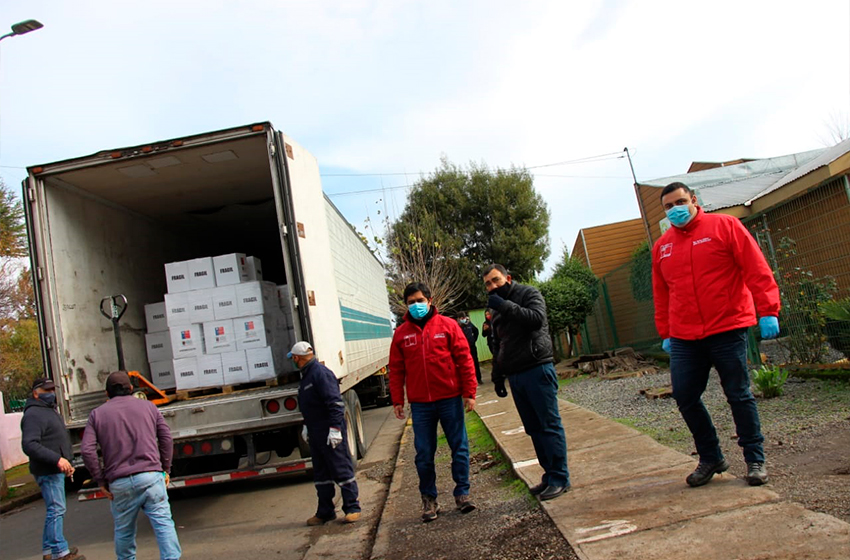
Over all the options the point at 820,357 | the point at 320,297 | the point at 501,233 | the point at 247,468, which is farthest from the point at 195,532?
the point at 501,233

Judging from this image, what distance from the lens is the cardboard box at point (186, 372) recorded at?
23.6 feet

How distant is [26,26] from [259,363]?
593 cm

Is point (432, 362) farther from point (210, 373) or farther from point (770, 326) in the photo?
point (210, 373)

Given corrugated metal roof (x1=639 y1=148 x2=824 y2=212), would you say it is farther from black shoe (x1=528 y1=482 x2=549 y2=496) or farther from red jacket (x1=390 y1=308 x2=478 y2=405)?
black shoe (x1=528 y1=482 x2=549 y2=496)

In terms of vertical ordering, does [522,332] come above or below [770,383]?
above

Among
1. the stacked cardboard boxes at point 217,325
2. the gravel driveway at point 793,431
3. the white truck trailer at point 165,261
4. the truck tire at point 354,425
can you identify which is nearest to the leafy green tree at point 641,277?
the gravel driveway at point 793,431

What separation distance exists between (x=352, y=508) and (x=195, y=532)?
165 centimetres

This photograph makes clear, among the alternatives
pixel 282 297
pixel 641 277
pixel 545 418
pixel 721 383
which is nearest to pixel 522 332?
pixel 545 418

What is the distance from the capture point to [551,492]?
4516 mm

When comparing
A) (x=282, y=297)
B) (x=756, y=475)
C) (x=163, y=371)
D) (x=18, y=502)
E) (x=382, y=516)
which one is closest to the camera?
(x=756, y=475)

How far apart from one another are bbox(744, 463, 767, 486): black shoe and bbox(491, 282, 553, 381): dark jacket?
4.65 ft

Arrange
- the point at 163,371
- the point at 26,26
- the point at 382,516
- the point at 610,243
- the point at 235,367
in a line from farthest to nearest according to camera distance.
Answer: the point at 610,243 → the point at 26,26 → the point at 163,371 → the point at 235,367 → the point at 382,516

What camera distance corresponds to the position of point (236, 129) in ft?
22.4

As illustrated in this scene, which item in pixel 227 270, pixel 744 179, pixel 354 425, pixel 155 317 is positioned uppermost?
pixel 744 179
